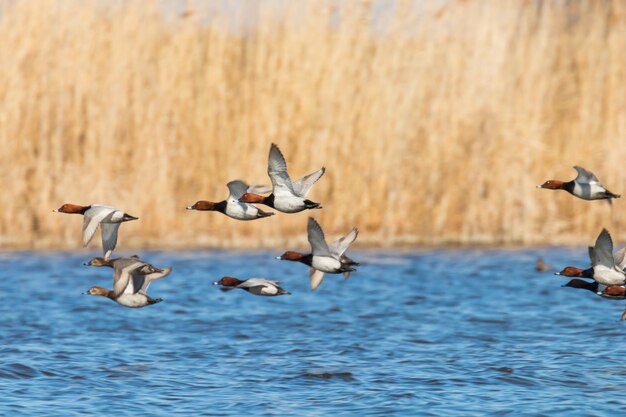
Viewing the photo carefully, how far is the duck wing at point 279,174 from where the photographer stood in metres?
8.45

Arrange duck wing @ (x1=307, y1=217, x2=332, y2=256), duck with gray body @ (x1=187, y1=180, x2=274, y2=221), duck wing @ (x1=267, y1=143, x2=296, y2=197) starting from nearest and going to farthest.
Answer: duck wing @ (x1=267, y1=143, x2=296, y2=197)
duck wing @ (x1=307, y1=217, x2=332, y2=256)
duck with gray body @ (x1=187, y1=180, x2=274, y2=221)

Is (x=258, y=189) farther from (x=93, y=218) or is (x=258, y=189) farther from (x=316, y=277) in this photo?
(x=93, y=218)

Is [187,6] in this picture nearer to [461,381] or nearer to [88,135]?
[88,135]

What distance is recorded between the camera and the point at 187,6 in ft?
56.9

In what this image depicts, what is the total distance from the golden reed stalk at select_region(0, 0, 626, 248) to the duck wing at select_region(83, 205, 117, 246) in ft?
24.3

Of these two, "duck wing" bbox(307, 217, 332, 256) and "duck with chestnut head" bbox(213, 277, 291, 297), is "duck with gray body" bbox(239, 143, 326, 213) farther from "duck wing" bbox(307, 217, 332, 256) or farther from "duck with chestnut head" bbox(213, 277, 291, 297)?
"duck with chestnut head" bbox(213, 277, 291, 297)

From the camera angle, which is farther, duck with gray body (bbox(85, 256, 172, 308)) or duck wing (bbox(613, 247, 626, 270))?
duck wing (bbox(613, 247, 626, 270))

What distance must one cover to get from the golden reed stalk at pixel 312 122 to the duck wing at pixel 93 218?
7408mm

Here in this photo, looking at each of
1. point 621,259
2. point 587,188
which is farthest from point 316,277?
point 621,259

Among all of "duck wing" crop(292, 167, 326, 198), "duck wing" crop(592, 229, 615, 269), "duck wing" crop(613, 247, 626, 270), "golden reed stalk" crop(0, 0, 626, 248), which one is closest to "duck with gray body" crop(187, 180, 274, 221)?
"duck wing" crop(292, 167, 326, 198)

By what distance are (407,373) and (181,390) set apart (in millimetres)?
2025

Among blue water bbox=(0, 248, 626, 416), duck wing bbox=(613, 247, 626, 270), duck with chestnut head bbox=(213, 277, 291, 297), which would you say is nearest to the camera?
duck with chestnut head bbox=(213, 277, 291, 297)

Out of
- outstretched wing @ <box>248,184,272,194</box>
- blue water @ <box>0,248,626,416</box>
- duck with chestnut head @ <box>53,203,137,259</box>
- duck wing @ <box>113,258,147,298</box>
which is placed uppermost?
outstretched wing @ <box>248,184,272,194</box>

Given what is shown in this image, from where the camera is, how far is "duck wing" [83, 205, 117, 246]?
345 inches
